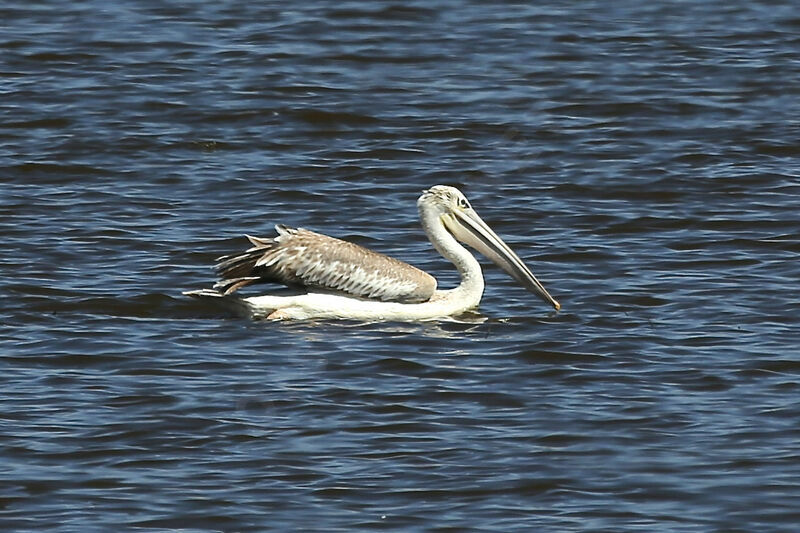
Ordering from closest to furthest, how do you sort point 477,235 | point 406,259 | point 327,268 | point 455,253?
point 327,268
point 455,253
point 477,235
point 406,259

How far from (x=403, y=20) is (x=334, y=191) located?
217 inches

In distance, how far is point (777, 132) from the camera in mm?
13062

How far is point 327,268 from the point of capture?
9.38m

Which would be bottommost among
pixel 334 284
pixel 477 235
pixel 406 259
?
pixel 406 259

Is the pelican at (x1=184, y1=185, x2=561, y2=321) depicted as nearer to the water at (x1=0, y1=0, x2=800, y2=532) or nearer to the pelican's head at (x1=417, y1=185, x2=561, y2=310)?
the water at (x1=0, y1=0, x2=800, y2=532)

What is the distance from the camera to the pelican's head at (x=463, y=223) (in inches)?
386

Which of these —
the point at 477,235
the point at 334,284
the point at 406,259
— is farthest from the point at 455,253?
the point at 406,259

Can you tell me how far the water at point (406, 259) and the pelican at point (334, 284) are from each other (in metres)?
0.15

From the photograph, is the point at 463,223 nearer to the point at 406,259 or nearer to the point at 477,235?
the point at 477,235

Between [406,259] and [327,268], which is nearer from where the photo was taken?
[327,268]

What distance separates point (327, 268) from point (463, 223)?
35.1 inches

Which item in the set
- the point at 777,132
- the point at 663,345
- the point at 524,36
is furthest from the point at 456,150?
the point at 663,345

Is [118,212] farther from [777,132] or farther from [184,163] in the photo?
[777,132]

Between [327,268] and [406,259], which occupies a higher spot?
[327,268]
